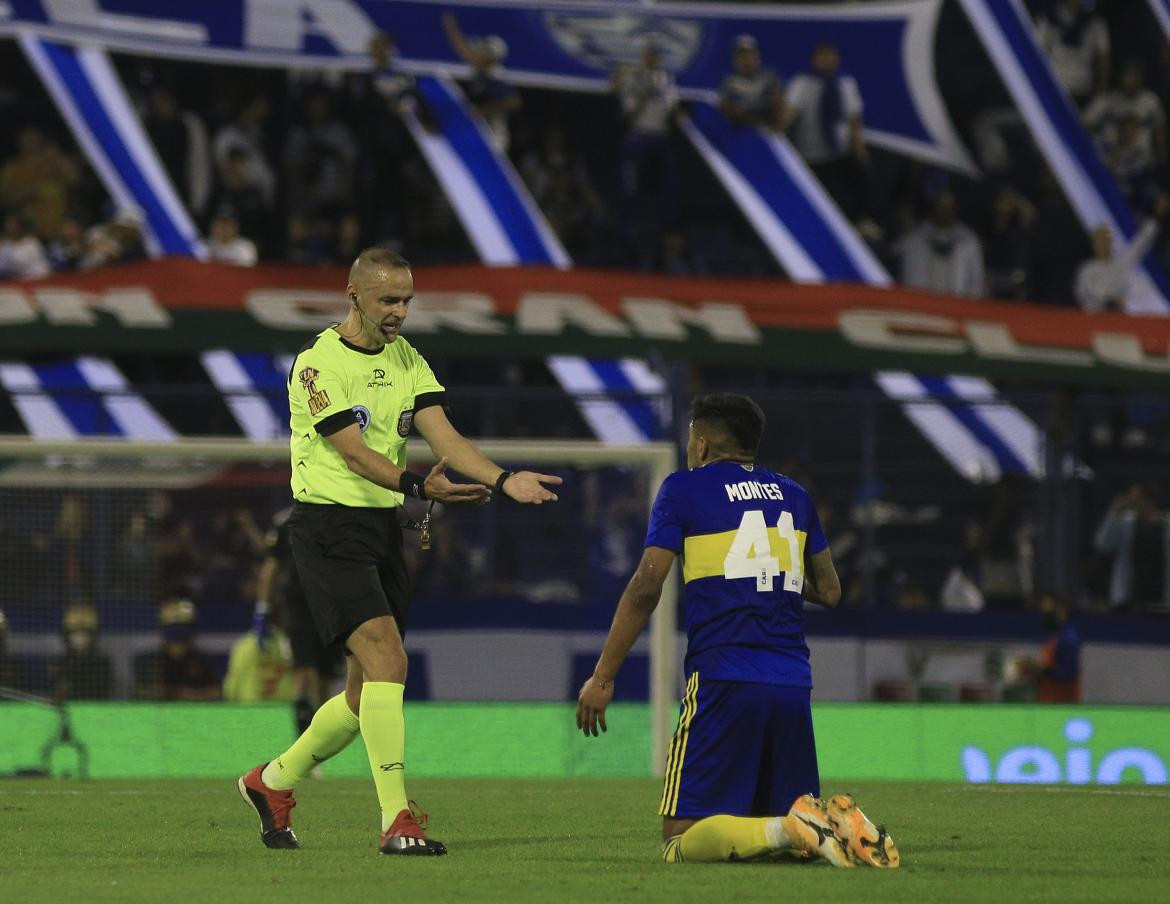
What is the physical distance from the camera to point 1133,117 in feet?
68.8

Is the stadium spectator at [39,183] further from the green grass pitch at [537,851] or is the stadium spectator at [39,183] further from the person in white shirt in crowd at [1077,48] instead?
the person in white shirt in crowd at [1077,48]

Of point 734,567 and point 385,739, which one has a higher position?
point 734,567

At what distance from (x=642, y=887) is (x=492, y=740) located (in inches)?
290

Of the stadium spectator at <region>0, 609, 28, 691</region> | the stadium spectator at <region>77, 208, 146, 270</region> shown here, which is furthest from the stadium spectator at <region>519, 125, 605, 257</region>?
the stadium spectator at <region>0, 609, 28, 691</region>

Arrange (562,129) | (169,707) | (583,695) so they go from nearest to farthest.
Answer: (583,695) < (169,707) < (562,129)

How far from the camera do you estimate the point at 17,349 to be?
1659 cm

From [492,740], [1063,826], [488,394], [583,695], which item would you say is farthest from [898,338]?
[583,695]

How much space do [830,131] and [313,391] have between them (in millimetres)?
13766

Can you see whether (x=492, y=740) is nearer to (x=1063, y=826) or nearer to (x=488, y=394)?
(x=488, y=394)

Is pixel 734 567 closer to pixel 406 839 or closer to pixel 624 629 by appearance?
pixel 624 629

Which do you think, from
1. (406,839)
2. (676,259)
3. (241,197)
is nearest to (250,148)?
(241,197)

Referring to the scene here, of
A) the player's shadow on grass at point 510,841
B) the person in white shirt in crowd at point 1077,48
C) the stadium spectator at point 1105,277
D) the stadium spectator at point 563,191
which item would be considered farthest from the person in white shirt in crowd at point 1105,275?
the player's shadow on grass at point 510,841

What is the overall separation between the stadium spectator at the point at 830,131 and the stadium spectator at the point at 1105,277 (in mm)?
2170

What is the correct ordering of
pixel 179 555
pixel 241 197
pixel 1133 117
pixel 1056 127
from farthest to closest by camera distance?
pixel 1056 127 < pixel 1133 117 < pixel 241 197 < pixel 179 555
